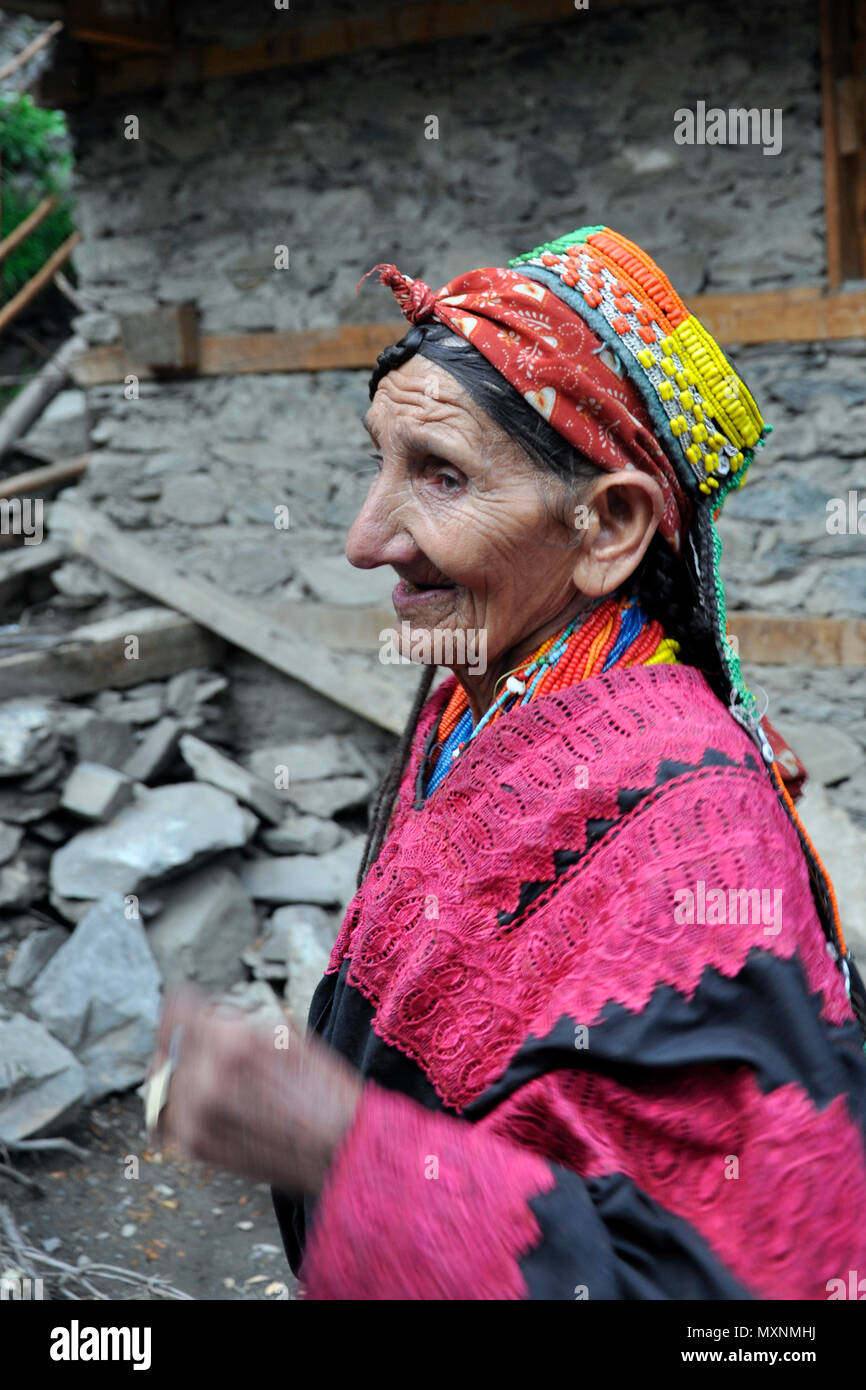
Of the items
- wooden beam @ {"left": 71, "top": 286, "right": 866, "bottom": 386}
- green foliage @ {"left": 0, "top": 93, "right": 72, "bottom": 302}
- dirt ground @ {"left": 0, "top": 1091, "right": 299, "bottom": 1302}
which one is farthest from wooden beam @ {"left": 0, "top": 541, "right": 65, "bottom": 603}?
green foliage @ {"left": 0, "top": 93, "right": 72, "bottom": 302}

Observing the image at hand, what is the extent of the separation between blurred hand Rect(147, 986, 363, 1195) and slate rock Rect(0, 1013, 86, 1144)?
3.00 metres

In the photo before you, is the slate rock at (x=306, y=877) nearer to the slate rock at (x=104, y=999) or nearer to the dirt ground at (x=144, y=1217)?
the slate rock at (x=104, y=999)

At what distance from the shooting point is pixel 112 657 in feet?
18.3

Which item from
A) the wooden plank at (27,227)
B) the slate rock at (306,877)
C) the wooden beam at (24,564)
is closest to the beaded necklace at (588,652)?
the slate rock at (306,877)

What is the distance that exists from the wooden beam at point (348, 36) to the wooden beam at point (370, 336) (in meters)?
1.16

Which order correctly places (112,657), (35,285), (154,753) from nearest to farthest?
(154,753) → (112,657) → (35,285)

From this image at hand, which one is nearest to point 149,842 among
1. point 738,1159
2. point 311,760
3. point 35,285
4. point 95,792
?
point 95,792

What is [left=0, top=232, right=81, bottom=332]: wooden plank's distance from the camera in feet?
29.4

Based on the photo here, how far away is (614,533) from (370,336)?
13.4ft

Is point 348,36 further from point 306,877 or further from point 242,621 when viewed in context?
point 306,877

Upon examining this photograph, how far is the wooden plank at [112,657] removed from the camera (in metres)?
5.34

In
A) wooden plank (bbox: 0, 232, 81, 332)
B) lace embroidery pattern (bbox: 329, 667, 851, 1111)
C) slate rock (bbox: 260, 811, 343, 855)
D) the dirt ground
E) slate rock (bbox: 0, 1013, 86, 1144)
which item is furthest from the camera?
wooden plank (bbox: 0, 232, 81, 332)

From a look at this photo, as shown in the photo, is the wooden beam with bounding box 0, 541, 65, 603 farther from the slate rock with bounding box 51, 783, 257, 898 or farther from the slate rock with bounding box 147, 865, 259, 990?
the slate rock with bounding box 147, 865, 259, 990
